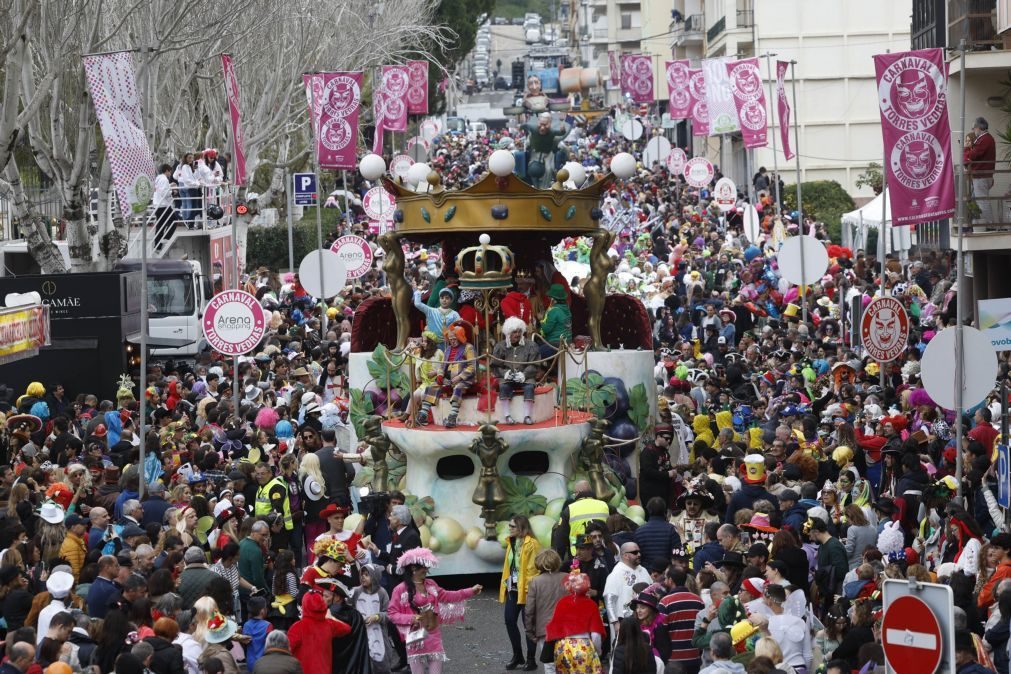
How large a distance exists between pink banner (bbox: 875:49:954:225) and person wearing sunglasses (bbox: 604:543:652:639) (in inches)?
252

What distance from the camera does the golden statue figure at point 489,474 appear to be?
54.7 feet

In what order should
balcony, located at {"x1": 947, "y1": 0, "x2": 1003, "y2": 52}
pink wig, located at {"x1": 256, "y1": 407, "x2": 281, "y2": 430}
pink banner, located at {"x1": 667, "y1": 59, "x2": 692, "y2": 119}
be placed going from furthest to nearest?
pink banner, located at {"x1": 667, "y1": 59, "x2": 692, "y2": 119}, balcony, located at {"x1": 947, "y1": 0, "x2": 1003, "y2": 52}, pink wig, located at {"x1": 256, "y1": 407, "x2": 281, "y2": 430}

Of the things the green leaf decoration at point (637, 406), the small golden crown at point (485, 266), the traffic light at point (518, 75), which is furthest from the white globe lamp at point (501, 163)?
the traffic light at point (518, 75)

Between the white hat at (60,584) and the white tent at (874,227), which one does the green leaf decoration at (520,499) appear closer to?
the white hat at (60,584)

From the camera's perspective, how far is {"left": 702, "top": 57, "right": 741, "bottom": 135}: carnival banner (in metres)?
40.8

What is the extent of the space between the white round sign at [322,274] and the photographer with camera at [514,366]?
26.8ft

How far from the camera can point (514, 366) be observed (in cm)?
1753

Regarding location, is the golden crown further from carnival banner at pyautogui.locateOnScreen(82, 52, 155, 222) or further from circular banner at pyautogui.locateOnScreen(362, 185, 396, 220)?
circular banner at pyautogui.locateOnScreen(362, 185, 396, 220)

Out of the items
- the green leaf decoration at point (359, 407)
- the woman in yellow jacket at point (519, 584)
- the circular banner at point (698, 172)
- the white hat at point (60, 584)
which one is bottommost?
the woman in yellow jacket at point (519, 584)

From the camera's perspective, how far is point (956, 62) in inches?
945

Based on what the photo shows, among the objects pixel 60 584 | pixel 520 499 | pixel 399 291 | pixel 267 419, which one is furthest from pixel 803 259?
pixel 60 584

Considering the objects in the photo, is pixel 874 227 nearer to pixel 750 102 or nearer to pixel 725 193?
pixel 750 102

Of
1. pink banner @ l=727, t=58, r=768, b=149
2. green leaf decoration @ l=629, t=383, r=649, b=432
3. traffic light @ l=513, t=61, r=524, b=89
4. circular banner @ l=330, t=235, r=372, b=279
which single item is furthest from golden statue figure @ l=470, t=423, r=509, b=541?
traffic light @ l=513, t=61, r=524, b=89

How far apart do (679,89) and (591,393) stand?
3015 centimetres
